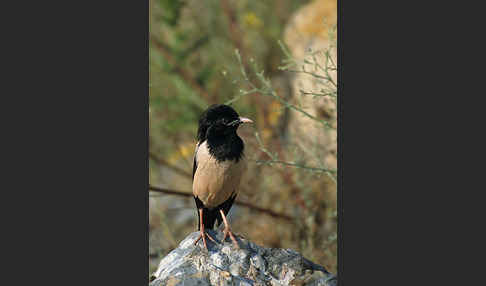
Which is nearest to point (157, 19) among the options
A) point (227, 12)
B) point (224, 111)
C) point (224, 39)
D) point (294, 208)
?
point (227, 12)

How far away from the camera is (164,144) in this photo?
8.38m

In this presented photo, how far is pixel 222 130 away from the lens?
14.7ft

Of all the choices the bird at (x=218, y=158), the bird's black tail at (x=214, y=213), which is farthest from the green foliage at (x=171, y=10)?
the bird's black tail at (x=214, y=213)

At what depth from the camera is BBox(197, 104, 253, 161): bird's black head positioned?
442 cm

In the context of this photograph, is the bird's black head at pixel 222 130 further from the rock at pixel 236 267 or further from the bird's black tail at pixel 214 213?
the rock at pixel 236 267

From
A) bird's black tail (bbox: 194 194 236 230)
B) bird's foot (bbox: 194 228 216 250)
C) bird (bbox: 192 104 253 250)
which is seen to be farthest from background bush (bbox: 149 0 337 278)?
bird's foot (bbox: 194 228 216 250)

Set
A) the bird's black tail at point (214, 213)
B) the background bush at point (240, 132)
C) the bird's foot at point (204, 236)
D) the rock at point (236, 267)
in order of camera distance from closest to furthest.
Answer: the rock at point (236, 267) < the bird's foot at point (204, 236) < the bird's black tail at point (214, 213) < the background bush at point (240, 132)

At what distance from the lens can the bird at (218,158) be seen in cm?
439

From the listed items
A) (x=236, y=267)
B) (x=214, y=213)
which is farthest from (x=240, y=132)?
(x=236, y=267)

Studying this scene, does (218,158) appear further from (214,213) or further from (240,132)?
(240,132)

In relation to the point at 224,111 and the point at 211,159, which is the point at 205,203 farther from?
the point at 224,111

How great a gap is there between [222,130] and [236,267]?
42.5 inches

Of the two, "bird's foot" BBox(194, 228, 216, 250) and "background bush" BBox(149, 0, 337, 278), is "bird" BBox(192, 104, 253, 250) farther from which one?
"background bush" BBox(149, 0, 337, 278)

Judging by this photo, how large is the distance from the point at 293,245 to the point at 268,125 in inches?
73.6
